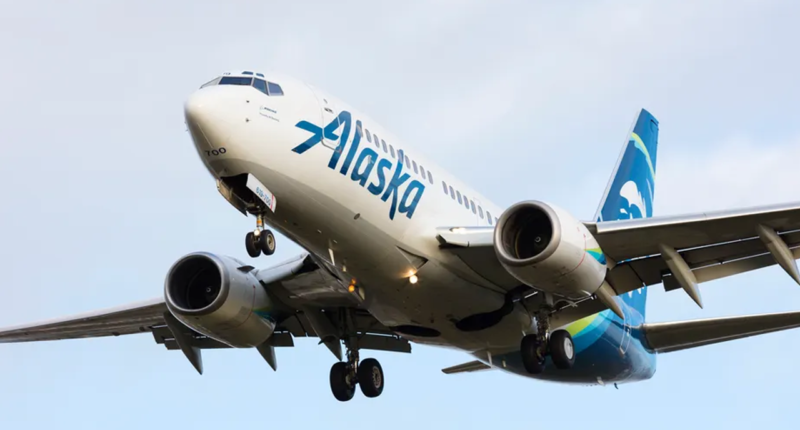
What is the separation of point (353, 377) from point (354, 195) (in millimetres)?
6666

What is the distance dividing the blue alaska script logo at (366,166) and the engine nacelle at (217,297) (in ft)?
16.7

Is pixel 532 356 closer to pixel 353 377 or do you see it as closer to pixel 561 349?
pixel 561 349

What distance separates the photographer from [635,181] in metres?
34.2

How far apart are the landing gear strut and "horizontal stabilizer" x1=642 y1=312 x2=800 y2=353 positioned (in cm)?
666

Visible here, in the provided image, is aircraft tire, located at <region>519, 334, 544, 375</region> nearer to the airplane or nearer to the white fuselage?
the airplane

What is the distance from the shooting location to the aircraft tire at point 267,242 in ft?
71.1

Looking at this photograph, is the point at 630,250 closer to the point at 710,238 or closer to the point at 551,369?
the point at 710,238

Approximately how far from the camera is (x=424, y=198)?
24.2m

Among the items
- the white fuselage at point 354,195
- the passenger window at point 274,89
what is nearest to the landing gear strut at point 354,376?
the white fuselage at point 354,195

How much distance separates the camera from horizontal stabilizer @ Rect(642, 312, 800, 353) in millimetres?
26312

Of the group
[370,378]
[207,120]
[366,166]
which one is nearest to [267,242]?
[207,120]

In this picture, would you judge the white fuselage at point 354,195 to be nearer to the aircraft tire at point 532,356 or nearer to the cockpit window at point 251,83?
the cockpit window at point 251,83

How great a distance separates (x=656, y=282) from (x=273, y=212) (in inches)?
338

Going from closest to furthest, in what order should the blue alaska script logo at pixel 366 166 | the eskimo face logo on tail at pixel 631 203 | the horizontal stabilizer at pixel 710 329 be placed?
1. the blue alaska script logo at pixel 366 166
2. the horizontal stabilizer at pixel 710 329
3. the eskimo face logo on tail at pixel 631 203
